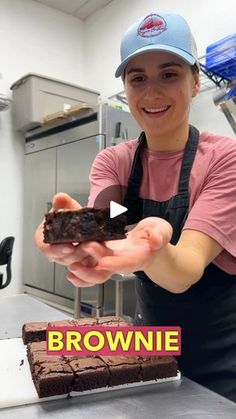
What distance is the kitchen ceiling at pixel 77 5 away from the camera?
10.2 feet

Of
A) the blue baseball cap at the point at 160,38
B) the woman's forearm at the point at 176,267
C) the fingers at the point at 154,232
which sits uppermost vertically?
the blue baseball cap at the point at 160,38

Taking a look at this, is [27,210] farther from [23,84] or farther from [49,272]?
[23,84]

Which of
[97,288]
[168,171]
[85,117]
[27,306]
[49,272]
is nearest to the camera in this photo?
[168,171]

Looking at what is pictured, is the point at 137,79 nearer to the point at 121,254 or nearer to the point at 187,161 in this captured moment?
the point at 187,161

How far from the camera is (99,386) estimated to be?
761 mm

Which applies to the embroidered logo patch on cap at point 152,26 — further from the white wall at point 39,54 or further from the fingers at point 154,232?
the white wall at point 39,54

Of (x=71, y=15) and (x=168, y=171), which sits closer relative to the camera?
(x=168, y=171)

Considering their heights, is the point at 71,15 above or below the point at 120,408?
above

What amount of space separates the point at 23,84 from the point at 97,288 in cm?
160

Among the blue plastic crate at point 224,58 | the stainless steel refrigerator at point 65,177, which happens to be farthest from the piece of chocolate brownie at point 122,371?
the blue plastic crate at point 224,58

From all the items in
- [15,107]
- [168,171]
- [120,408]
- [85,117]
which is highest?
[15,107]

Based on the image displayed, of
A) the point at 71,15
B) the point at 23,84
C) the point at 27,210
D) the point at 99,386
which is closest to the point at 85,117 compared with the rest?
the point at 23,84

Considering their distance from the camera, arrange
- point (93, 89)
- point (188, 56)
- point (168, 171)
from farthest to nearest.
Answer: point (93, 89), point (168, 171), point (188, 56)

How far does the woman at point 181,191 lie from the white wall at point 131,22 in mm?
1191
